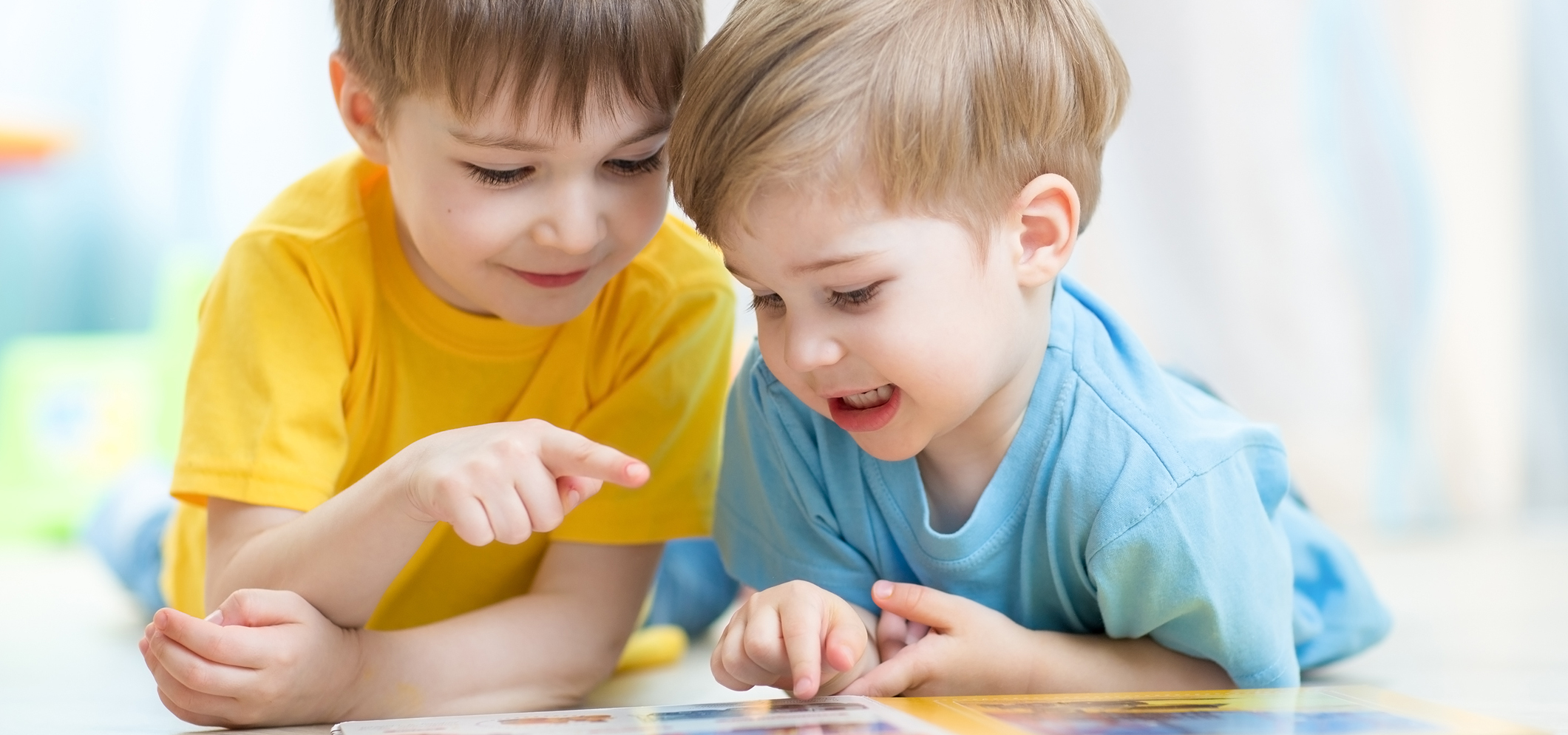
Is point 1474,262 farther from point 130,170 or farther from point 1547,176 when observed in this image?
point 130,170

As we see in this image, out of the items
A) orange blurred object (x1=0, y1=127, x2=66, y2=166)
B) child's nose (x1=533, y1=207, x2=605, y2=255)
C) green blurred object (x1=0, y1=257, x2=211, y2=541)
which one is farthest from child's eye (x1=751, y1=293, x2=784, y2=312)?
orange blurred object (x1=0, y1=127, x2=66, y2=166)

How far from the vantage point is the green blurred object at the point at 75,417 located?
205 centimetres

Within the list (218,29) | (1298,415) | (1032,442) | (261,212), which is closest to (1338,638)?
(1032,442)

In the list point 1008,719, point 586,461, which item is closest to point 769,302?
point 586,461

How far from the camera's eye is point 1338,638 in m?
1.06

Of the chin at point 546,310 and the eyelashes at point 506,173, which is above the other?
the eyelashes at point 506,173

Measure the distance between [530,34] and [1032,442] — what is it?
0.39 m

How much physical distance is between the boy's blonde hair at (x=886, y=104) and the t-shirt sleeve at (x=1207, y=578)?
7.8 inches

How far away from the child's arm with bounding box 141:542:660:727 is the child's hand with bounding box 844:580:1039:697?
227 millimetres

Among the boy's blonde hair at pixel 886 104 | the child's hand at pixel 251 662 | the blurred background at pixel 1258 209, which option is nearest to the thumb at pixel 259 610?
the child's hand at pixel 251 662

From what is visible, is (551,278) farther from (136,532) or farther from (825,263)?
(136,532)

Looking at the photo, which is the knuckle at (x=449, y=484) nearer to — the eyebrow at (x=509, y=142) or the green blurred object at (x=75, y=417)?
the eyebrow at (x=509, y=142)

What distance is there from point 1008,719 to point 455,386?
494 mm

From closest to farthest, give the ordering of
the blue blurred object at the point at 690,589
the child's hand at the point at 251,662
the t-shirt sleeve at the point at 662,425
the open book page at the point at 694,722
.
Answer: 1. the open book page at the point at 694,722
2. the child's hand at the point at 251,662
3. the t-shirt sleeve at the point at 662,425
4. the blue blurred object at the point at 690,589
